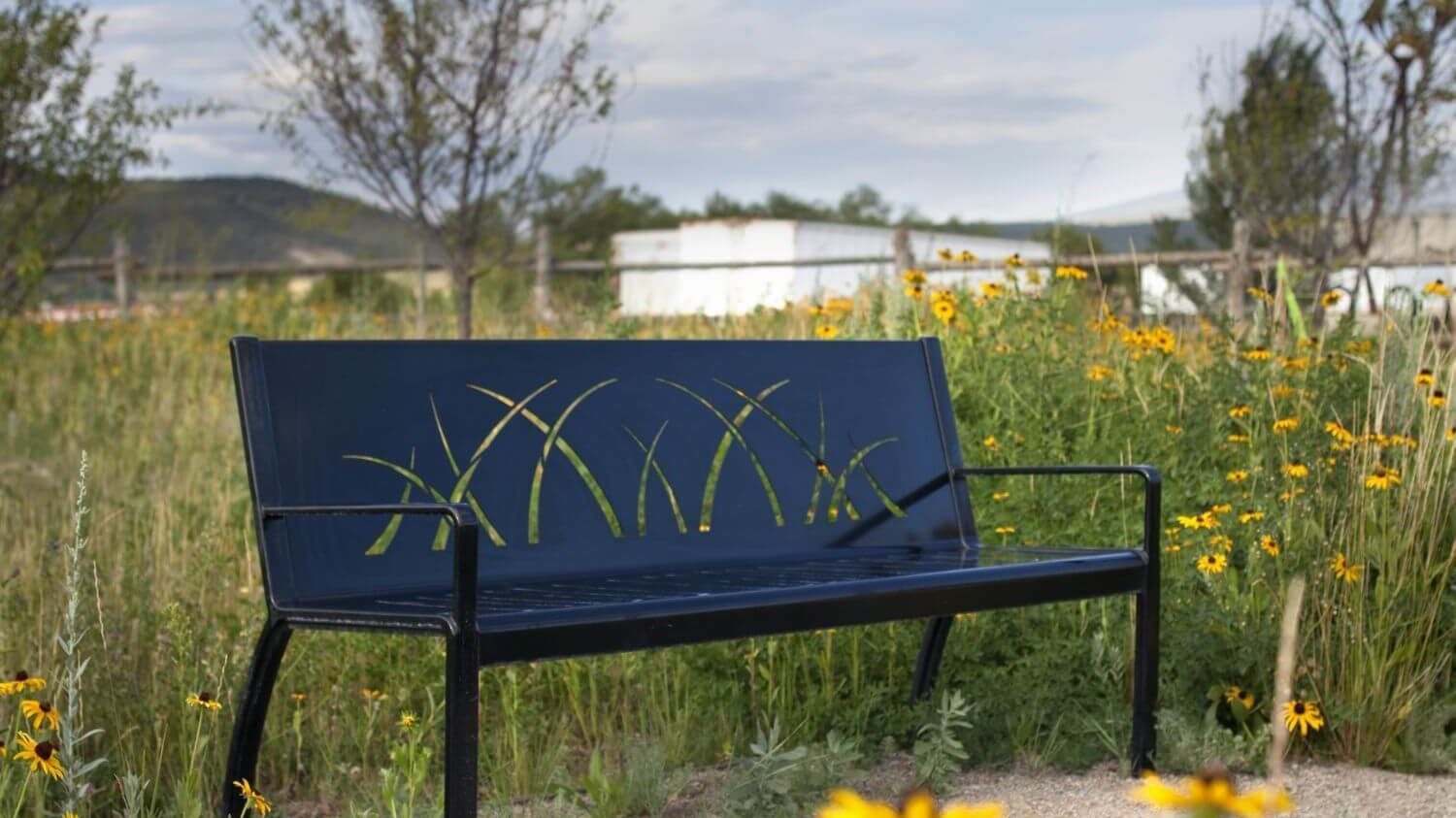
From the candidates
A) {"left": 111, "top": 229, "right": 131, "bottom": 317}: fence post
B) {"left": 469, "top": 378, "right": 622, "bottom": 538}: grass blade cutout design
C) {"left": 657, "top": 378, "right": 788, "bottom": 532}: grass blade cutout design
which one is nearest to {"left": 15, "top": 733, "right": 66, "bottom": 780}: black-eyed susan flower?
{"left": 469, "top": 378, "right": 622, "bottom": 538}: grass blade cutout design

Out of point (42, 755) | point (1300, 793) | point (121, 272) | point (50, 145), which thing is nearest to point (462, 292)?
point (50, 145)

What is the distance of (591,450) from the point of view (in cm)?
335

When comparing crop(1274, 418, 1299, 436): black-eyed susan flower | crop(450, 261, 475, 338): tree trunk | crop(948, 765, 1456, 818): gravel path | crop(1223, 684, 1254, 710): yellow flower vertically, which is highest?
crop(450, 261, 475, 338): tree trunk

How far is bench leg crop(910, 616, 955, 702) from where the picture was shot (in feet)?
12.7

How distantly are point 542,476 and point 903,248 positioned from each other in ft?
32.5

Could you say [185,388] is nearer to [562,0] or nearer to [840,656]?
[562,0]

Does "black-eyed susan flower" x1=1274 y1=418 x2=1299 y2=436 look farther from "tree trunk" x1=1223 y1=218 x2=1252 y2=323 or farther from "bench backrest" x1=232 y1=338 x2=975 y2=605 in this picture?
"tree trunk" x1=1223 y1=218 x2=1252 y2=323

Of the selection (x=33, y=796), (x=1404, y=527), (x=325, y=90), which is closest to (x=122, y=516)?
(x=33, y=796)

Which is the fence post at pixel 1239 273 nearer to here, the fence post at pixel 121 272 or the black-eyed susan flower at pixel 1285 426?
the black-eyed susan flower at pixel 1285 426

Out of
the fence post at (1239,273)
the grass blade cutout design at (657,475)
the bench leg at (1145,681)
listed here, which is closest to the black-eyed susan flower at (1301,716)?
the bench leg at (1145,681)

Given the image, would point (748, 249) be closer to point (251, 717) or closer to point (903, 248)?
point (903, 248)

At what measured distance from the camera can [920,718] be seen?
11.8 feet

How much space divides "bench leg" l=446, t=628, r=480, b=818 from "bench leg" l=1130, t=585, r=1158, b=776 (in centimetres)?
165

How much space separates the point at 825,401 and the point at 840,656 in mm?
707
